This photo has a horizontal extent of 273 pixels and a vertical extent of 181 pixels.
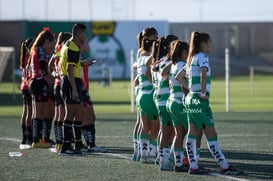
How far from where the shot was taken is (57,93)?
1641 centimetres

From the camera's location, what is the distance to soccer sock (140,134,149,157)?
575 inches

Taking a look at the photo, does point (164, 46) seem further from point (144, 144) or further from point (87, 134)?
point (87, 134)

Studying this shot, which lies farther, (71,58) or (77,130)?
(77,130)

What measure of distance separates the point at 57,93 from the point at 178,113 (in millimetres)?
3820

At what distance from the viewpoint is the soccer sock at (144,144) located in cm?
1462

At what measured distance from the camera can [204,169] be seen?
13227mm

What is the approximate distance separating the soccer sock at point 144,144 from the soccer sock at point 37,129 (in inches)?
137

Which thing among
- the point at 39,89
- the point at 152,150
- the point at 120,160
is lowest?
the point at 120,160

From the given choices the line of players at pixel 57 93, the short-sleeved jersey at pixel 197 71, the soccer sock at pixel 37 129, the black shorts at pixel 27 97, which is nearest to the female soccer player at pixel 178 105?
the short-sleeved jersey at pixel 197 71

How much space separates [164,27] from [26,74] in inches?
1996

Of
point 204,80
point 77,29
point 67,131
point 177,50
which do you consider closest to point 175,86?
point 177,50

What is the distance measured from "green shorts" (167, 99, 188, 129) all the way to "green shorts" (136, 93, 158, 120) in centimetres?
111

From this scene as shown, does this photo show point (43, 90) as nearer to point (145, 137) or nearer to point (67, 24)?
point (145, 137)

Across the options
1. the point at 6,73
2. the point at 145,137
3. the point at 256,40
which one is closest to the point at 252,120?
the point at 145,137
